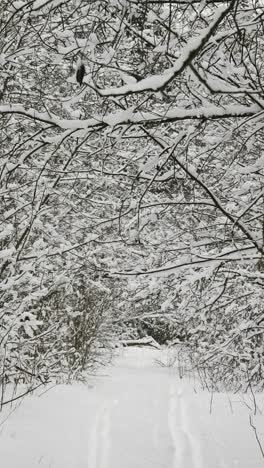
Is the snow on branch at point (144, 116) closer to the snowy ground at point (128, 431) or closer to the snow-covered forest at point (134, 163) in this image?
the snow-covered forest at point (134, 163)

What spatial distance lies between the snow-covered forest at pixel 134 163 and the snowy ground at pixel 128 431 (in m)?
0.56

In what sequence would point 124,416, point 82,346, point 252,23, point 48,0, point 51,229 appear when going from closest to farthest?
1. point 48,0
2. point 252,23
3. point 124,416
4. point 51,229
5. point 82,346

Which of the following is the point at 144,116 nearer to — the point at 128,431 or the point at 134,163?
the point at 134,163

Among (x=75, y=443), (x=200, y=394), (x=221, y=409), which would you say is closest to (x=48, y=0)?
(x=75, y=443)

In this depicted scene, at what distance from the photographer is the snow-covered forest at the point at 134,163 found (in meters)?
2.34

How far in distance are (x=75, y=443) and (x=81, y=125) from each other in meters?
2.91

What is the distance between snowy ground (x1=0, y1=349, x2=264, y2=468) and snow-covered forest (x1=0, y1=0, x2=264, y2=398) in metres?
0.56

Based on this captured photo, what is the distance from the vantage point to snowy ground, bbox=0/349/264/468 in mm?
3646

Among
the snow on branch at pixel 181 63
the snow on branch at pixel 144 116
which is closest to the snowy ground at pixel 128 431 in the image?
the snow on branch at pixel 144 116

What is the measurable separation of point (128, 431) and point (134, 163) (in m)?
2.57

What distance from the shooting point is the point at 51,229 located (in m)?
6.99

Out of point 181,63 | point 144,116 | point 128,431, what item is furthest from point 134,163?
point 128,431

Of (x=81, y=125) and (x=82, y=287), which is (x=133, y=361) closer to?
(x=82, y=287)

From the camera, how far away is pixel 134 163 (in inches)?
152
